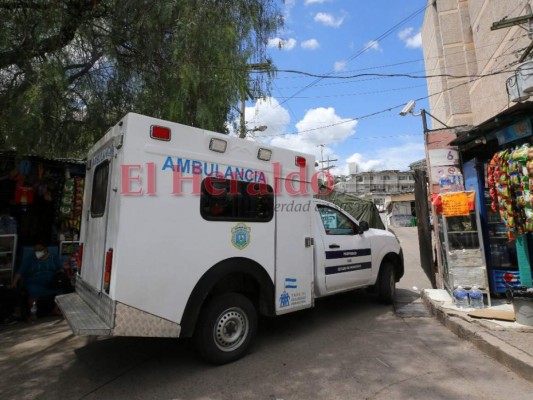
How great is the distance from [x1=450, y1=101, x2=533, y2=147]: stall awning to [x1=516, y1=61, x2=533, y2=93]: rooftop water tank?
4.54 ft

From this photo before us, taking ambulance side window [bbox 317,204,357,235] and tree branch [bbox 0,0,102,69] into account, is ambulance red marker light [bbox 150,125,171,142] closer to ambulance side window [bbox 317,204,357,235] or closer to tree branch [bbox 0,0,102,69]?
ambulance side window [bbox 317,204,357,235]

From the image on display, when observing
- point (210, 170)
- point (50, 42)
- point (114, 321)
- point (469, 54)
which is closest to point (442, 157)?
point (210, 170)

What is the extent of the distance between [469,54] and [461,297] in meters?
21.3

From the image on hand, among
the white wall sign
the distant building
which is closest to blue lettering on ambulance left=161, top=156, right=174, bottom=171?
the white wall sign

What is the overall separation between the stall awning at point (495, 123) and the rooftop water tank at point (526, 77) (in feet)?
4.54

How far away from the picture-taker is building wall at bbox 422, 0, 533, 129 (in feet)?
39.4

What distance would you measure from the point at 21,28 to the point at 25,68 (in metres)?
0.61

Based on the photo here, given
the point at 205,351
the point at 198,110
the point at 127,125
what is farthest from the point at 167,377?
the point at 198,110

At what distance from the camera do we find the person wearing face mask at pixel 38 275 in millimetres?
5930

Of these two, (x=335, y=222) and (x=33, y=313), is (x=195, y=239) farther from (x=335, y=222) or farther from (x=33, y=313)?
(x=33, y=313)

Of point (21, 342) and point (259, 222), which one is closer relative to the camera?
point (259, 222)

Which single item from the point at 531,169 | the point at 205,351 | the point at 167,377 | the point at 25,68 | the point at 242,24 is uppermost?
the point at 242,24

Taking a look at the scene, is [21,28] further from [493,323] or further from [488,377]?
[493,323]

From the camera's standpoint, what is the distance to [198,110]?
598 cm
